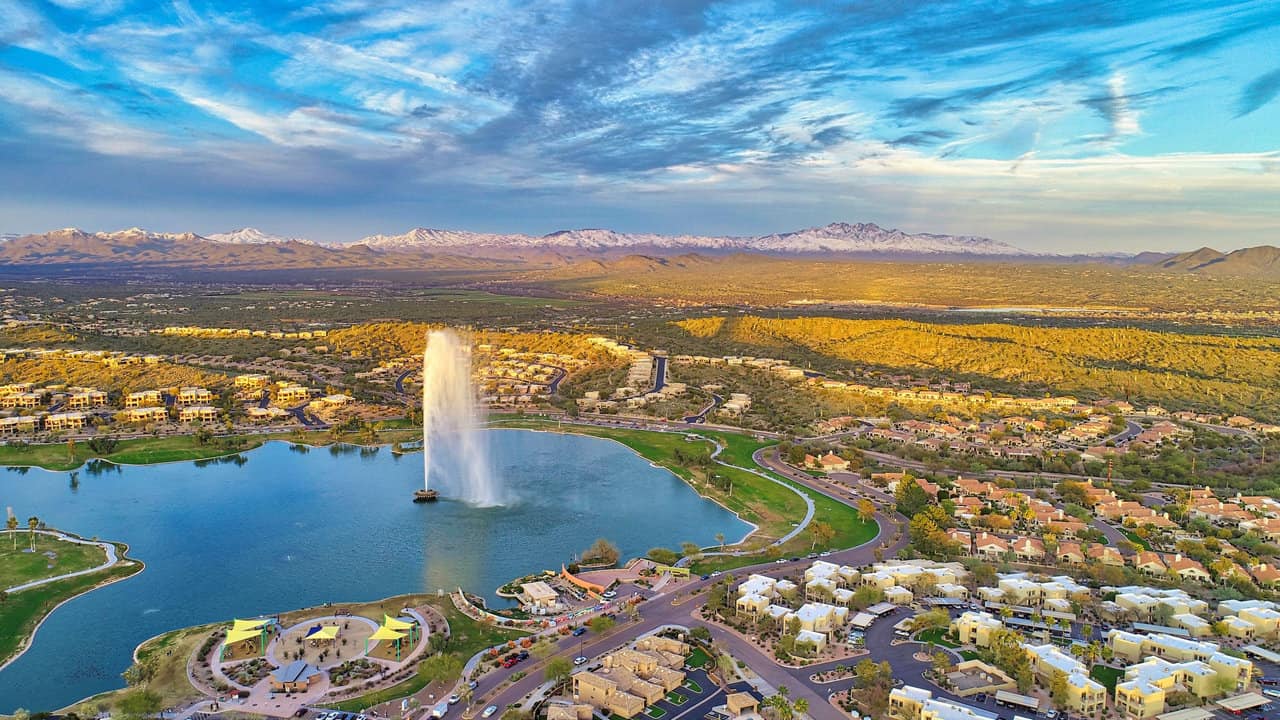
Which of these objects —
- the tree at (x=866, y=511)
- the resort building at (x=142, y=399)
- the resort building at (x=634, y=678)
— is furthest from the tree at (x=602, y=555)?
the resort building at (x=142, y=399)

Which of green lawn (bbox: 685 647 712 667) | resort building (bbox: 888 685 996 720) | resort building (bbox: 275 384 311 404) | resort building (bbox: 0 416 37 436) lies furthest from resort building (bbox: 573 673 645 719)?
resort building (bbox: 275 384 311 404)

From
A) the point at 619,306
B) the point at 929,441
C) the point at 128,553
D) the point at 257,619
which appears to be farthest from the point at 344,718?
the point at 619,306

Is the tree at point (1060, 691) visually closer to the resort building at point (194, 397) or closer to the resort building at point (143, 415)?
the resort building at point (143, 415)

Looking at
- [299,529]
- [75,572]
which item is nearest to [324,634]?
[75,572]

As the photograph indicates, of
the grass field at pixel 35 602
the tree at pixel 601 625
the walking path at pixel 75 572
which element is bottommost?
the grass field at pixel 35 602

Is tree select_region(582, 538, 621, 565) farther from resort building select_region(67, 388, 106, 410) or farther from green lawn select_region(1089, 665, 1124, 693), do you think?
resort building select_region(67, 388, 106, 410)

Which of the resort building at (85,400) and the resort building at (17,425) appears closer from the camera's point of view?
the resort building at (17,425)
